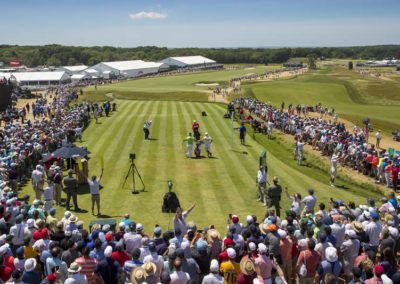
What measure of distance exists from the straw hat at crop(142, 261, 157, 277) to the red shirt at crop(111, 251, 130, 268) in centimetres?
109

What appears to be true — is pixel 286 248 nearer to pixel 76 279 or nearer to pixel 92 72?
pixel 76 279

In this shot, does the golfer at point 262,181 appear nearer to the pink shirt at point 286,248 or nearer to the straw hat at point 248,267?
the pink shirt at point 286,248

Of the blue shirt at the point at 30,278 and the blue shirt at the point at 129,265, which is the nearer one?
the blue shirt at the point at 30,278

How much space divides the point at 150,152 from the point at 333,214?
1654cm

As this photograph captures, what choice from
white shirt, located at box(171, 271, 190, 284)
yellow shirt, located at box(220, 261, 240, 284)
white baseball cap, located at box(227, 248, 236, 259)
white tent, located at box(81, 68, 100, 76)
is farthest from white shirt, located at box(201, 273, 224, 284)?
white tent, located at box(81, 68, 100, 76)

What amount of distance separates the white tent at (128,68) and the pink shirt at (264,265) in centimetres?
11156

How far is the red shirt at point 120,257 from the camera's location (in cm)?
916

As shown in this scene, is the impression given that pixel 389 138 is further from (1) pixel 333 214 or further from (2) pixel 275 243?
(2) pixel 275 243

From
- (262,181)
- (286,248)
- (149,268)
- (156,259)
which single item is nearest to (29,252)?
(156,259)

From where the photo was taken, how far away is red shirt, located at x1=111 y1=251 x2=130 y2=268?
9.16m

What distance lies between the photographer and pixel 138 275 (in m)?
8.05

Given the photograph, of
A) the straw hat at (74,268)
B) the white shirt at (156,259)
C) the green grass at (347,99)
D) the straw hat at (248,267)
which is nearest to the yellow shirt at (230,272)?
the straw hat at (248,267)

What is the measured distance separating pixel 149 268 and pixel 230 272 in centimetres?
189

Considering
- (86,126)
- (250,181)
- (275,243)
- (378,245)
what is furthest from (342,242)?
(86,126)
